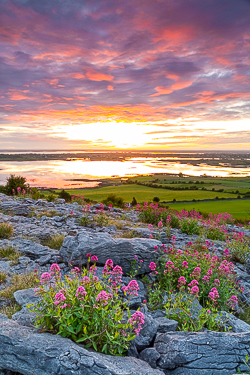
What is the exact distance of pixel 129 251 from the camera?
748 centimetres

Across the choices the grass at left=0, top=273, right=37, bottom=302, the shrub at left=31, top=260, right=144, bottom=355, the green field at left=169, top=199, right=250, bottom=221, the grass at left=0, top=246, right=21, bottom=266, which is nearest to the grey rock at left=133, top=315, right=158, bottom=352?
the shrub at left=31, top=260, right=144, bottom=355

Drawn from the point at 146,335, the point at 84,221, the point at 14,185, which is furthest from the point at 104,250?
the point at 14,185

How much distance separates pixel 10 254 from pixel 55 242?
6.01 ft

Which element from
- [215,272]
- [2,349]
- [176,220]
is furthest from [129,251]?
[176,220]

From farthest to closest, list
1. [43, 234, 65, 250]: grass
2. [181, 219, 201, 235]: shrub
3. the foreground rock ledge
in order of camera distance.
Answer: [181, 219, 201, 235]: shrub → [43, 234, 65, 250]: grass → the foreground rock ledge

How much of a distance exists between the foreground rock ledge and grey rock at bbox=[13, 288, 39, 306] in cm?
141

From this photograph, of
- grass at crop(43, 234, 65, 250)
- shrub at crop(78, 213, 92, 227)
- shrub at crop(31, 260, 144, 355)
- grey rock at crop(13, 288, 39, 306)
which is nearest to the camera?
shrub at crop(31, 260, 144, 355)

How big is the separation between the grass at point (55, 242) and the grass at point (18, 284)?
2.75m

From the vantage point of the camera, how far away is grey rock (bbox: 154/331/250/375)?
12.9 feet

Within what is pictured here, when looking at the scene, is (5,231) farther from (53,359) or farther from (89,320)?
(53,359)

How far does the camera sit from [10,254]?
805cm

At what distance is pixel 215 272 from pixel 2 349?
5816 mm

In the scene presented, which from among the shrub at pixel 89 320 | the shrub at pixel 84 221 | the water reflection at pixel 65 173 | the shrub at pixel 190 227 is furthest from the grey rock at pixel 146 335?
the water reflection at pixel 65 173

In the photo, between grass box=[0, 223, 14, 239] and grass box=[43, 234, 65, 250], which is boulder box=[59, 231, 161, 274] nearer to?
grass box=[43, 234, 65, 250]
